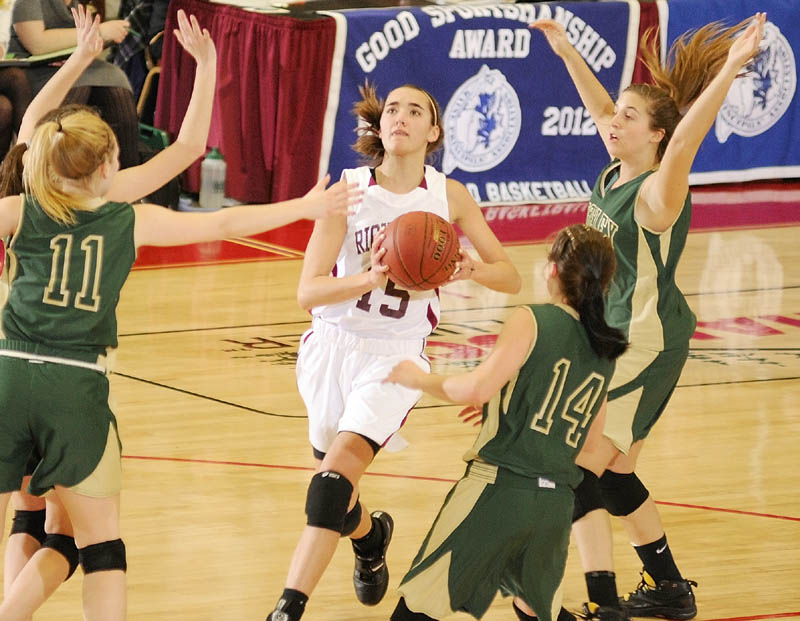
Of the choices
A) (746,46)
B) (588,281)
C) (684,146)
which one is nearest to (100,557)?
(588,281)

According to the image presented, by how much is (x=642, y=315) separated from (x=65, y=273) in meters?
1.80

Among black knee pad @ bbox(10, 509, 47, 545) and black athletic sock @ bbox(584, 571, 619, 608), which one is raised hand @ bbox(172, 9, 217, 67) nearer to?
black knee pad @ bbox(10, 509, 47, 545)

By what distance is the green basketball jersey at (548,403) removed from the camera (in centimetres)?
388

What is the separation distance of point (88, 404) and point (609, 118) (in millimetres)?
2241

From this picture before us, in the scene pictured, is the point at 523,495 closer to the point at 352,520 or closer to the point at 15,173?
the point at 352,520

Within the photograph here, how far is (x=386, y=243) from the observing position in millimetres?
4398

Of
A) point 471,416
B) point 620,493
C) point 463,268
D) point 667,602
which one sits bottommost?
point 471,416

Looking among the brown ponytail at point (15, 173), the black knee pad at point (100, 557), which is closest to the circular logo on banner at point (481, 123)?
the brown ponytail at point (15, 173)

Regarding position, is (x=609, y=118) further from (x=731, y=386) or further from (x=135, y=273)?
(x=135, y=273)

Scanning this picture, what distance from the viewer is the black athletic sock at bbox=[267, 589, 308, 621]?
14.0ft

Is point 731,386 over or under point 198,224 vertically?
under

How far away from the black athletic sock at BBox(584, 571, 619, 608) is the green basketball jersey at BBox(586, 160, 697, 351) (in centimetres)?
71

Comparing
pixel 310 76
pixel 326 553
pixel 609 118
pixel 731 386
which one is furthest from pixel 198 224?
pixel 310 76

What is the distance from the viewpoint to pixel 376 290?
15.6ft
